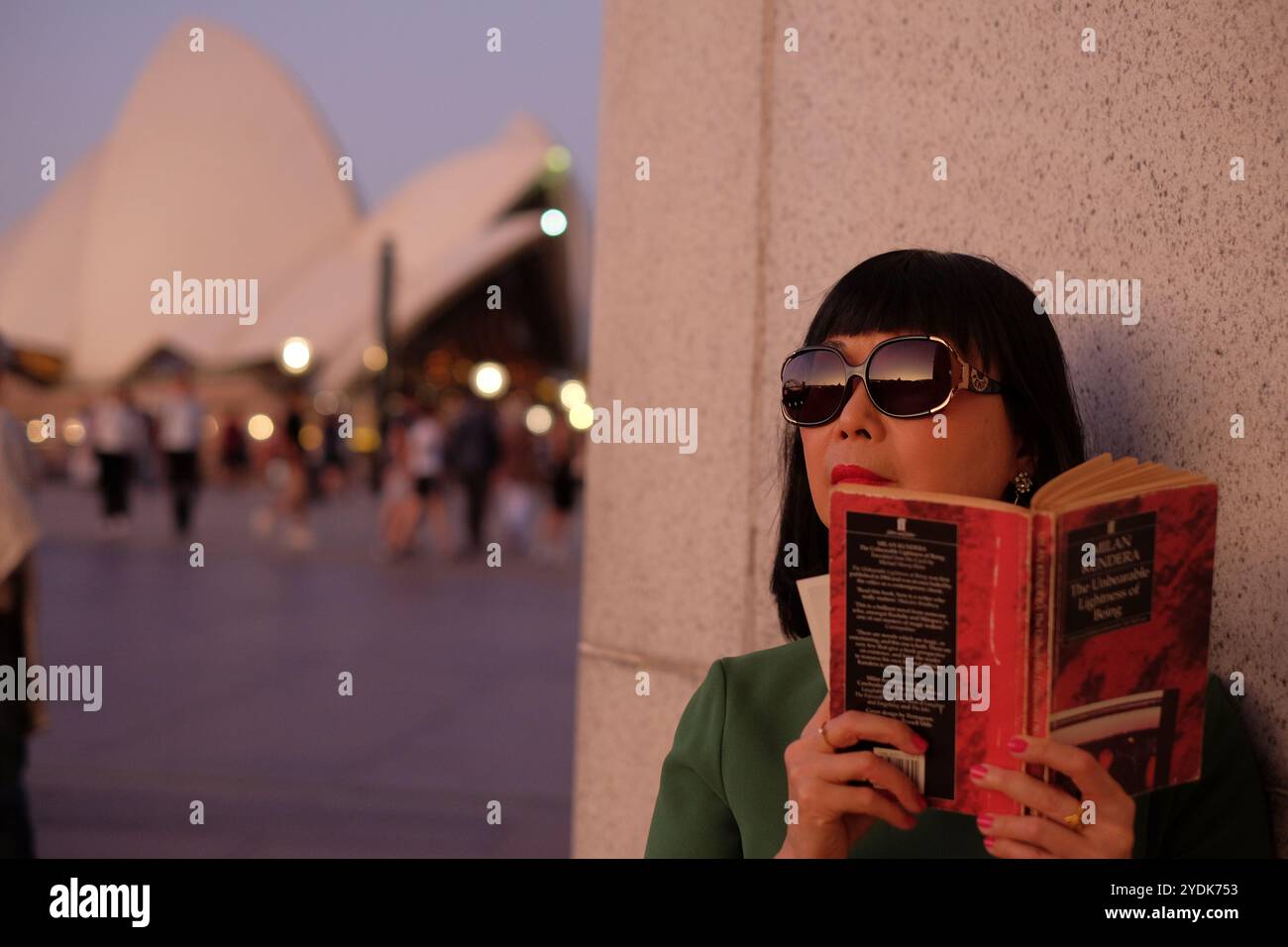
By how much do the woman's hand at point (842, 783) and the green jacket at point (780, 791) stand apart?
0.50ft

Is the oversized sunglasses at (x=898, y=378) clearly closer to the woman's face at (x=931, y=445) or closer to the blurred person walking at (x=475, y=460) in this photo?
the woman's face at (x=931, y=445)

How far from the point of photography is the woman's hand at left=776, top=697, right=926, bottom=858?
55.5 inches

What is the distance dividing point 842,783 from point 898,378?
525 millimetres

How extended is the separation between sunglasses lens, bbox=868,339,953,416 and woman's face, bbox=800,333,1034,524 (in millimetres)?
21

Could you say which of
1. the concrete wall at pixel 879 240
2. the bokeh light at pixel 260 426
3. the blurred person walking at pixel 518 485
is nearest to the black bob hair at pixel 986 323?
the concrete wall at pixel 879 240

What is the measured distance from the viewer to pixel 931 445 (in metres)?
1.64

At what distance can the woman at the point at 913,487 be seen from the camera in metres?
1.64

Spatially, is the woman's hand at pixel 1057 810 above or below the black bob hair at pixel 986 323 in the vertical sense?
below

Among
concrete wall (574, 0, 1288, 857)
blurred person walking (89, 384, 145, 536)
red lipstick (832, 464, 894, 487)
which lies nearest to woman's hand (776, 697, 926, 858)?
red lipstick (832, 464, 894, 487)

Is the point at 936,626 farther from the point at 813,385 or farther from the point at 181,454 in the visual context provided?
the point at 181,454

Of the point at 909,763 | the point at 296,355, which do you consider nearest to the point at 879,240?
the point at 909,763

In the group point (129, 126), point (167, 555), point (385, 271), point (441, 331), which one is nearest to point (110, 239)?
point (129, 126)

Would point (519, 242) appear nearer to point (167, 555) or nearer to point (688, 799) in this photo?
point (167, 555)
